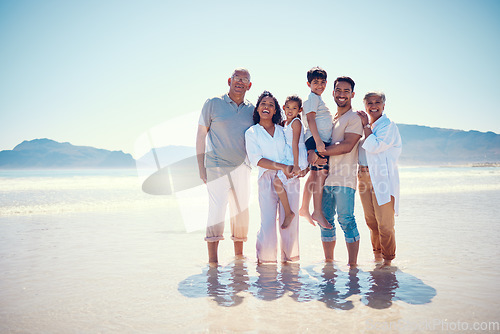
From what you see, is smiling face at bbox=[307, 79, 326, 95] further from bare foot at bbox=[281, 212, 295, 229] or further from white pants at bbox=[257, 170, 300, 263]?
bare foot at bbox=[281, 212, 295, 229]

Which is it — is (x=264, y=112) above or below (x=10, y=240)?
above

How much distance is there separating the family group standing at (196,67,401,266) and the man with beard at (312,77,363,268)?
0.04 ft

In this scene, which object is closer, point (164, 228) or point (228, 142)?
point (228, 142)

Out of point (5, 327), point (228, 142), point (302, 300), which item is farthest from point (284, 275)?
point (5, 327)

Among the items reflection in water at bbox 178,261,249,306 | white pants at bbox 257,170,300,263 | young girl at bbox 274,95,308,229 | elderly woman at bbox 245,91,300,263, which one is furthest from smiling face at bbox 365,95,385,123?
reflection in water at bbox 178,261,249,306

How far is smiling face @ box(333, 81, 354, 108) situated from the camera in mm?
3922

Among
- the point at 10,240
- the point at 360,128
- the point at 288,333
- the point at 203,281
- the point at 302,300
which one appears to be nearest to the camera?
the point at 288,333

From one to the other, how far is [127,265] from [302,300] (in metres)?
2.15

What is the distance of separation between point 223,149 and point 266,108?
2.38ft

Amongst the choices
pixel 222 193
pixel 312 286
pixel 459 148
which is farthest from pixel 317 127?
pixel 459 148

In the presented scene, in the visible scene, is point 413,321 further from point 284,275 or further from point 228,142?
point 228,142

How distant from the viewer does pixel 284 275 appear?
3.61 m

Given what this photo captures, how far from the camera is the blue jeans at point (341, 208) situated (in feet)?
12.5

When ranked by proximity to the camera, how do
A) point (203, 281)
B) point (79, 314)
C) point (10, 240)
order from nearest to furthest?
point (79, 314), point (203, 281), point (10, 240)
